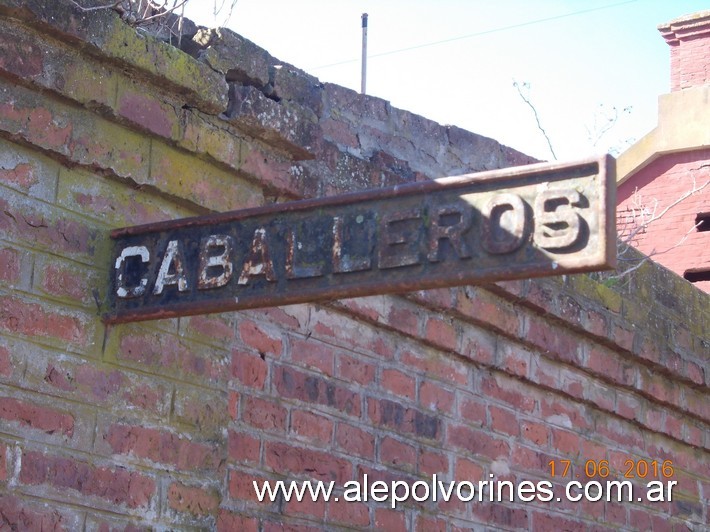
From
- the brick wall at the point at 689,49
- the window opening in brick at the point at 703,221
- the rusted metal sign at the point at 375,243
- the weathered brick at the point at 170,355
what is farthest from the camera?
the brick wall at the point at 689,49

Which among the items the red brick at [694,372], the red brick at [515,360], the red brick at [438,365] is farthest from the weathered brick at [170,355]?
the red brick at [694,372]

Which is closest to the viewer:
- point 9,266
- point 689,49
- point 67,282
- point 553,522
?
point 9,266

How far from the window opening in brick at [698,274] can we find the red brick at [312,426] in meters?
7.05

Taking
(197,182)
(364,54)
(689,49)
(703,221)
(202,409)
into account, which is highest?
(689,49)

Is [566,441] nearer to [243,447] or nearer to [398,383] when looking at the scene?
[398,383]

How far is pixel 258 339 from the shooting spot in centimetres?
320

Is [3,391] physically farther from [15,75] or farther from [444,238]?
[444,238]

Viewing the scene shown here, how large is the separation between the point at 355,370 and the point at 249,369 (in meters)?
0.48

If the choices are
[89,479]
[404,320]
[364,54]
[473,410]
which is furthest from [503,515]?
[364,54]

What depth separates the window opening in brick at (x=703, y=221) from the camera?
389 inches

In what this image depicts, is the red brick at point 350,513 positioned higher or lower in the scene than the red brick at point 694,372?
lower

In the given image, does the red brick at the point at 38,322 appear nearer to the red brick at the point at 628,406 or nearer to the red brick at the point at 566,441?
the red brick at the point at 566,441

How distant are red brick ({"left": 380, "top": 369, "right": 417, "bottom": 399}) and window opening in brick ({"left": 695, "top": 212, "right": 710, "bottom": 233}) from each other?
6768 millimetres

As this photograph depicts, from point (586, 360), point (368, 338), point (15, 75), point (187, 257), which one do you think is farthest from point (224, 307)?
point (586, 360)
